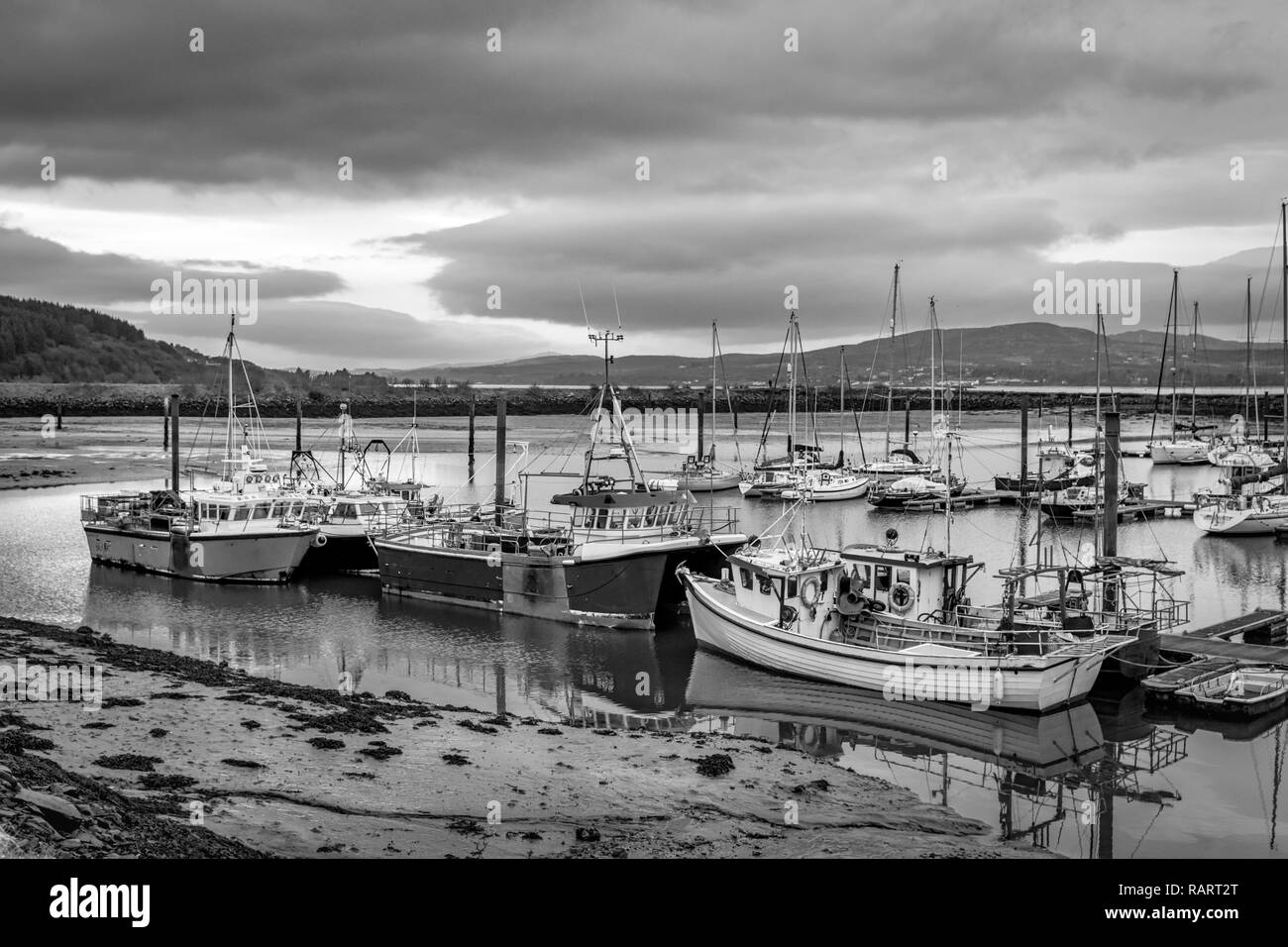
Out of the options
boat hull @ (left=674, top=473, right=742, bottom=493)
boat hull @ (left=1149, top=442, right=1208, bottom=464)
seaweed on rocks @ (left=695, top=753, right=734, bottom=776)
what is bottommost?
seaweed on rocks @ (left=695, top=753, right=734, bottom=776)

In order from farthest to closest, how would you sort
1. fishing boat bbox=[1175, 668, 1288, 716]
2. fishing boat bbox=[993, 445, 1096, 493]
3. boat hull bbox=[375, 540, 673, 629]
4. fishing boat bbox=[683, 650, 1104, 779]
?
fishing boat bbox=[993, 445, 1096, 493]
boat hull bbox=[375, 540, 673, 629]
fishing boat bbox=[1175, 668, 1288, 716]
fishing boat bbox=[683, 650, 1104, 779]

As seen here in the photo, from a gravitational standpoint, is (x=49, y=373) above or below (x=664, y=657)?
above

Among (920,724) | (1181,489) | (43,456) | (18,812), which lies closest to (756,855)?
(18,812)

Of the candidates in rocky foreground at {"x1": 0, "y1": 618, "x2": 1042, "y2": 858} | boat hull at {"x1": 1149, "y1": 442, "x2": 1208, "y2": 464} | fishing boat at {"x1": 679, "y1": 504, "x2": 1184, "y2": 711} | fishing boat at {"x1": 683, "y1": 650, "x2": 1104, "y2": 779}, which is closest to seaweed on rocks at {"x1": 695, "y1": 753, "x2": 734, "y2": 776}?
rocky foreground at {"x1": 0, "y1": 618, "x2": 1042, "y2": 858}

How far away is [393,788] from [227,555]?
80.3 feet

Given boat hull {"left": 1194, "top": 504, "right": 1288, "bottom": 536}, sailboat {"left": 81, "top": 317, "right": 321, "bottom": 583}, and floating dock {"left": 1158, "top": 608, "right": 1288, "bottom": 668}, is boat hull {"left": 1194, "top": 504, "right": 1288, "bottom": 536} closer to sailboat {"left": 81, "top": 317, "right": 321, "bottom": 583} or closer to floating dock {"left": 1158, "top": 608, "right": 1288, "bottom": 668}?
floating dock {"left": 1158, "top": 608, "right": 1288, "bottom": 668}

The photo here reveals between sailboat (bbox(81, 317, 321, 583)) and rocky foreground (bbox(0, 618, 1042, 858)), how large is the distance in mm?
16478

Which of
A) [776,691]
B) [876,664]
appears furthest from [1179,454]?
[876,664]

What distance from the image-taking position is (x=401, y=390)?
19775 cm

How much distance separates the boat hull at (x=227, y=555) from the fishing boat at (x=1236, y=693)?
87.5 ft

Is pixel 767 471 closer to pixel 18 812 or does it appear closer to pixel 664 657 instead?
pixel 664 657

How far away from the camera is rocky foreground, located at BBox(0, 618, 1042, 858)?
38.8ft

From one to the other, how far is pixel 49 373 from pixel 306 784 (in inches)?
8106

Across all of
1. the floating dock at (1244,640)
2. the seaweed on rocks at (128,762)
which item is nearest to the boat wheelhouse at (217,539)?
the seaweed on rocks at (128,762)
